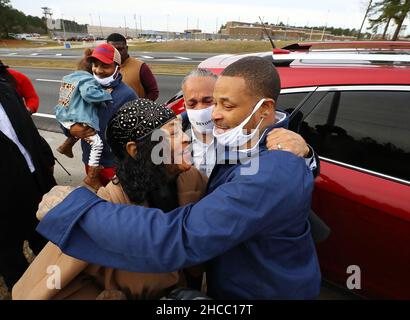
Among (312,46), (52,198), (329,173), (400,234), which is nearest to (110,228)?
(52,198)

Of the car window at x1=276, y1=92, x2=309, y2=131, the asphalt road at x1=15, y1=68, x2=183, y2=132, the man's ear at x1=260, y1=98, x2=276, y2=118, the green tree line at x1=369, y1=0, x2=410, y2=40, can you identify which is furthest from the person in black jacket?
the green tree line at x1=369, y1=0, x2=410, y2=40

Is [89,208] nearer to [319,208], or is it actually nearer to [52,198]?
[52,198]

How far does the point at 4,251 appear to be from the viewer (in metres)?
2.14

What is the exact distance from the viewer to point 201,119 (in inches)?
83.4

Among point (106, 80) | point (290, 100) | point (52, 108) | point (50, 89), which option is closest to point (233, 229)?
point (290, 100)

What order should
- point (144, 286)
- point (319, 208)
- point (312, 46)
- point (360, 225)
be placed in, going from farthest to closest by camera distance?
point (312, 46)
point (319, 208)
point (360, 225)
point (144, 286)

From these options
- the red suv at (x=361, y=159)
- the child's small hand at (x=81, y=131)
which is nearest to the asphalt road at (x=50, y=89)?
the child's small hand at (x=81, y=131)

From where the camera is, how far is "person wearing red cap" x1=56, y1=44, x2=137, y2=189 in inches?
91.5

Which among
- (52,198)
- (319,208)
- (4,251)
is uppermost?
(52,198)

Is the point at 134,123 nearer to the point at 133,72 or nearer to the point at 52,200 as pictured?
the point at 52,200

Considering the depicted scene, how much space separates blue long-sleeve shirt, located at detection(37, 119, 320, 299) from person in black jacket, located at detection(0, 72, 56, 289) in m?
1.22

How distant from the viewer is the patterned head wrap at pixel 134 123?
4.57ft

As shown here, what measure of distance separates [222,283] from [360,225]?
0.99 meters

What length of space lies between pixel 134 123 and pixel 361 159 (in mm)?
1326
